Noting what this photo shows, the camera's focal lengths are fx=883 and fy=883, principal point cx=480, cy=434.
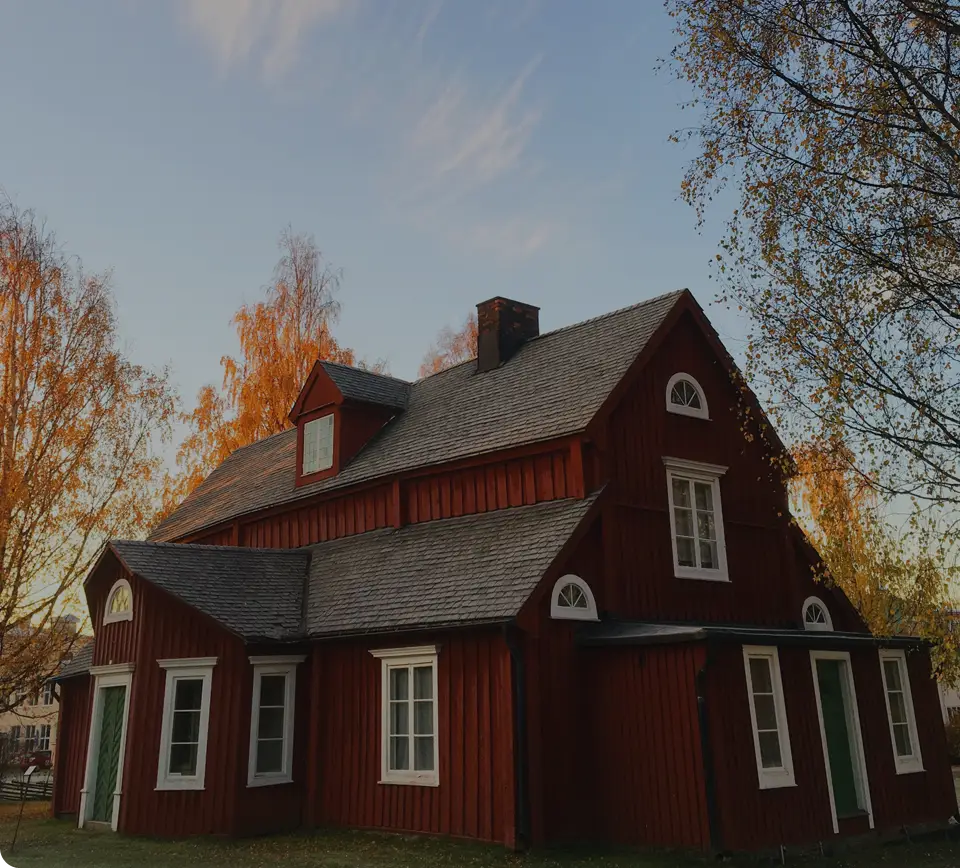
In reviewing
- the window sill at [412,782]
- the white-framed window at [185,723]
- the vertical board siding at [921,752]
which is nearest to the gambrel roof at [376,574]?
the white-framed window at [185,723]

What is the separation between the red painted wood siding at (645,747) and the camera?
11414mm

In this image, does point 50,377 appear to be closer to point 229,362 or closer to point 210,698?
point 229,362

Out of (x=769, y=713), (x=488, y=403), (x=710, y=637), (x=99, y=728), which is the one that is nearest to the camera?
(x=710, y=637)

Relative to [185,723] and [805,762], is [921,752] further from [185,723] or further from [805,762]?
[185,723]

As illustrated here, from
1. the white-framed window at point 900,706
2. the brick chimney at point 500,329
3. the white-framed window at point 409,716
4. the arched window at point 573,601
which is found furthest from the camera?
the brick chimney at point 500,329

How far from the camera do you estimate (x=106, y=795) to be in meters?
15.4

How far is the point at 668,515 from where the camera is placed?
15.1 m

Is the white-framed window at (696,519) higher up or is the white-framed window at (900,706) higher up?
the white-framed window at (696,519)

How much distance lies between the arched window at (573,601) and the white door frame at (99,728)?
7.68m

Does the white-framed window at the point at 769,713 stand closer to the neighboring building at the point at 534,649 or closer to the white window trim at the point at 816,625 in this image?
the neighboring building at the point at 534,649

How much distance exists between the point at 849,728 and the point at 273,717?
932cm

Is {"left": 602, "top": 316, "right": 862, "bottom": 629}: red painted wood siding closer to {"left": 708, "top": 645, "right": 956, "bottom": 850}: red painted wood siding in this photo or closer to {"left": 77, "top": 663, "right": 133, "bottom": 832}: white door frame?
{"left": 708, "top": 645, "right": 956, "bottom": 850}: red painted wood siding

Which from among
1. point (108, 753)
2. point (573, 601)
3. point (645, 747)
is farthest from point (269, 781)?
point (645, 747)

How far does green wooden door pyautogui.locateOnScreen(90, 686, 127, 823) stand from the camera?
15297 millimetres
